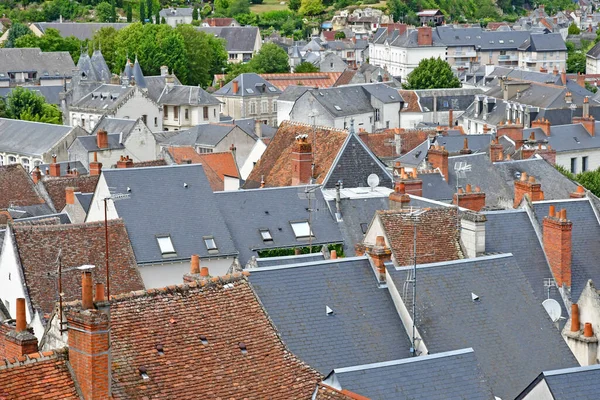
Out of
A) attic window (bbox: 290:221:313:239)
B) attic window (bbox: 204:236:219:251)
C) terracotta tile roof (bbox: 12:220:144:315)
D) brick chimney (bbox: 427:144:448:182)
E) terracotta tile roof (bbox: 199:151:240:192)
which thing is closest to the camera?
terracotta tile roof (bbox: 12:220:144:315)

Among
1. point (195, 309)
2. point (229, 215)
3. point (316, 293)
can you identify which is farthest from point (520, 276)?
point (229, 215)

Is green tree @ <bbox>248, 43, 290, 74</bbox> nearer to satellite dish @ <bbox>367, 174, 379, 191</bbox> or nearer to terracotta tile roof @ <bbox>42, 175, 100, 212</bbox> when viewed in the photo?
terracotta tile roof @ <bbox>42, 175, 100, 212</bbox>

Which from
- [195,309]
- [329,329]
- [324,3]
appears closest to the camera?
[195,309]

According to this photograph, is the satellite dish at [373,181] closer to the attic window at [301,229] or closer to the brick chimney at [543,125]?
the attic window at [301,229]

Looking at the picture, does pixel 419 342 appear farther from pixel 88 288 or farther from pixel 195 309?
pixel 88 288

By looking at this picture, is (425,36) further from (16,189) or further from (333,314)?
(333,314)

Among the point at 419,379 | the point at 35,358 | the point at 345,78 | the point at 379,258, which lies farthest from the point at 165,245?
the point at 345,78

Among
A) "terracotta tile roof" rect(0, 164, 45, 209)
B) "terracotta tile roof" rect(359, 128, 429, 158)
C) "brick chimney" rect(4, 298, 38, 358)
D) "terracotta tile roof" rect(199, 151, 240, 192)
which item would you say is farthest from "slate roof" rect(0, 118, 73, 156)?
"brick chimney" rect(4, 298, 38, 358)
